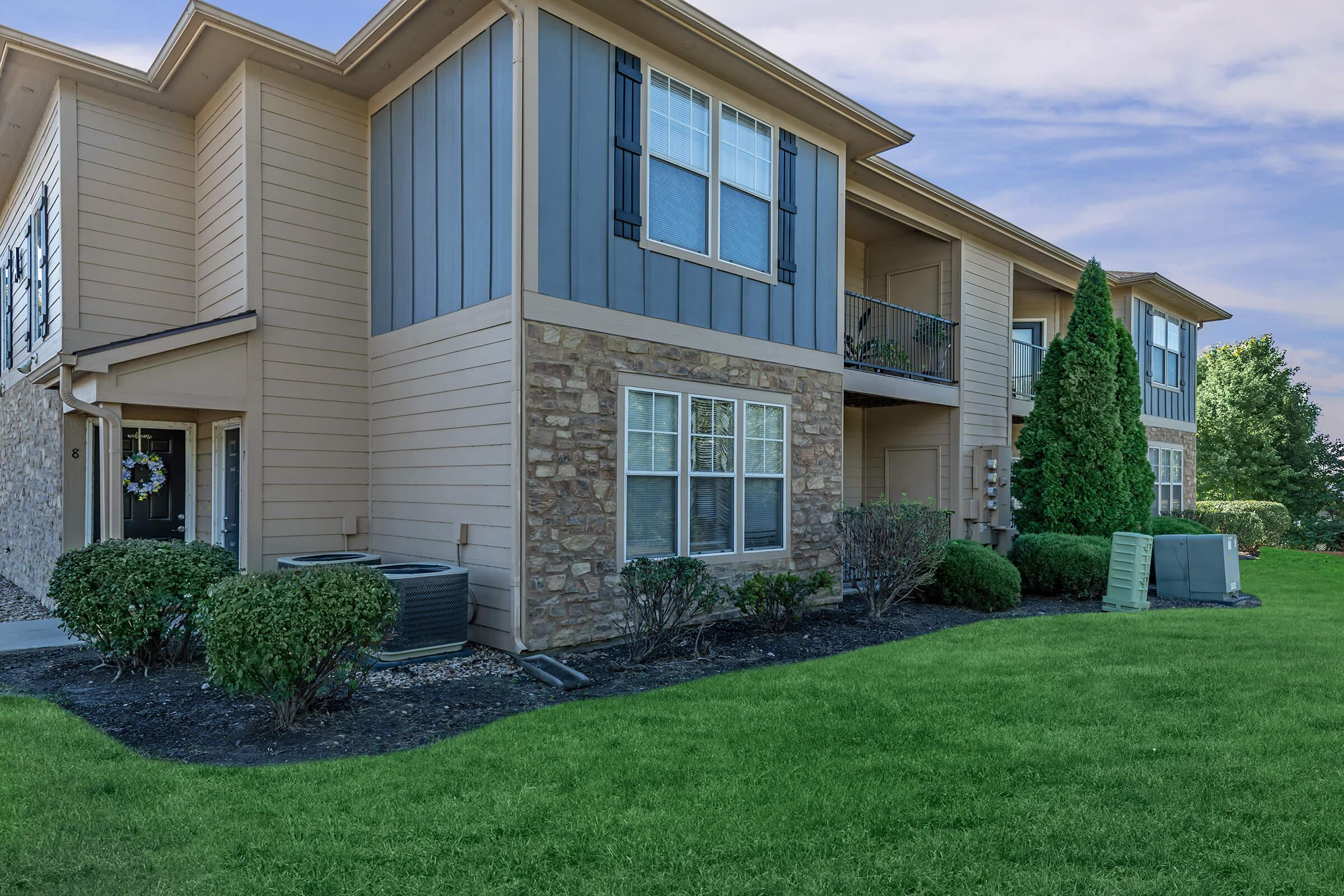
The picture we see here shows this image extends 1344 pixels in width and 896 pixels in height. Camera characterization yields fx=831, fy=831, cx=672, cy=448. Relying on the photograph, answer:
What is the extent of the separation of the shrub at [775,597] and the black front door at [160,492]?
6.26m

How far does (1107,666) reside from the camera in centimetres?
640

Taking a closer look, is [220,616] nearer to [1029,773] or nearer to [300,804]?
[300,804]

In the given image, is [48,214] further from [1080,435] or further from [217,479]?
[1080,435]

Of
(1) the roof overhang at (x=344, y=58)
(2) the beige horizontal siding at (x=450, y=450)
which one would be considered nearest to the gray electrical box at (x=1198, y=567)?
(1) the roof overhang at (x=344, y=58)

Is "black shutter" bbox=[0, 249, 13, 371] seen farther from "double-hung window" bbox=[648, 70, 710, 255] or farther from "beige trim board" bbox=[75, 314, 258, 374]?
"double-hung window" bbox=[648, 70, 710, 255]

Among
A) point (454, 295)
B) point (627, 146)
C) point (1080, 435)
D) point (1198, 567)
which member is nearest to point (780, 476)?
point (627, 146)

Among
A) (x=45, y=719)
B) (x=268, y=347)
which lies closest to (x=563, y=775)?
(x=45, y=719)

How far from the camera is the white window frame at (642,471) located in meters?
7.56

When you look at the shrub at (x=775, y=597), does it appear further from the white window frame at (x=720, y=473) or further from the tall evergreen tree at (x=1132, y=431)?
the tall evergreen tree at (x=1132, y=431)

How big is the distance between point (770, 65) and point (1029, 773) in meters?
7.02

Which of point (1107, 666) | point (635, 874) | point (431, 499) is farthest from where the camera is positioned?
point (431, 499)

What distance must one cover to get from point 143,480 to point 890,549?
8233 mm

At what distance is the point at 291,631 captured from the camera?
187 inches

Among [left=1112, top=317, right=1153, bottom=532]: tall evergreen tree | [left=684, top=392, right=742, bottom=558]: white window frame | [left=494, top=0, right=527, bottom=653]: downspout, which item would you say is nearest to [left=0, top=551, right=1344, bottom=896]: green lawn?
[left=494, top=0, right=527, bottom=653]: downspout
